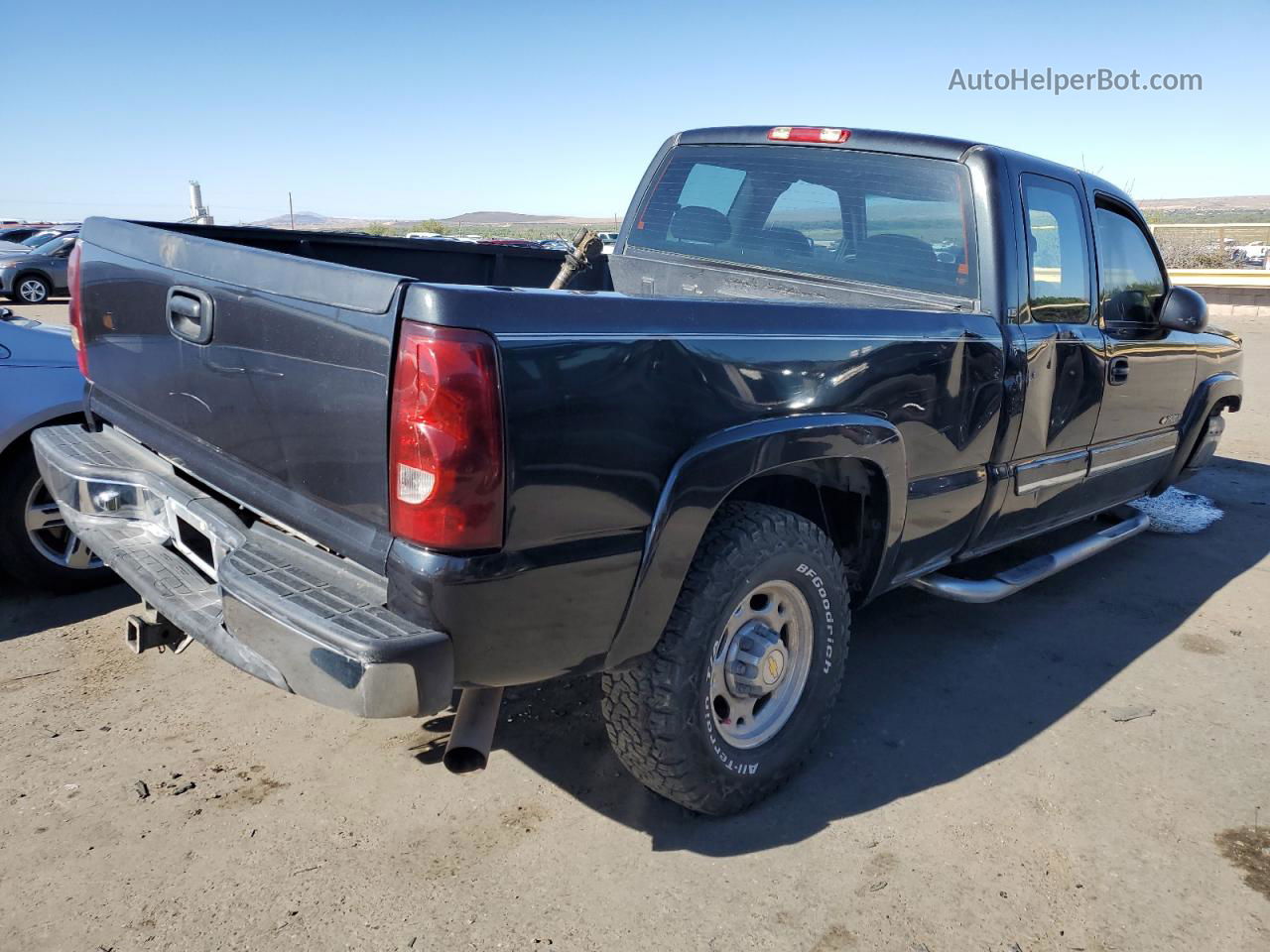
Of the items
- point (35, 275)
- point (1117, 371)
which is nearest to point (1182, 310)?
point (1117, 371)

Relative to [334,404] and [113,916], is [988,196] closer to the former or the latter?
[334,404]

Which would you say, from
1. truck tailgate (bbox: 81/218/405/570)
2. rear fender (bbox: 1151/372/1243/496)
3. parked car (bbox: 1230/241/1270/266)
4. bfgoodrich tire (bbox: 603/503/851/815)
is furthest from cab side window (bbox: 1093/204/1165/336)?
parked car (bbox: 1230/241/1270/266)

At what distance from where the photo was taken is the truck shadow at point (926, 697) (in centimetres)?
288

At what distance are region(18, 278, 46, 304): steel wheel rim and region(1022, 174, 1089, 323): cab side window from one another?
20.9 m

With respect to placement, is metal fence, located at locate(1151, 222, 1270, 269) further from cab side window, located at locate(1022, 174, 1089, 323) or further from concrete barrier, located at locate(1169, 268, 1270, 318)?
cab side window, located at locate(1022, 174, 1089, 323)

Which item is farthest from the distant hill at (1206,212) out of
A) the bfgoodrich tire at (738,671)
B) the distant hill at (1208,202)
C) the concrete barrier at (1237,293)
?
the bfgoodrich tire at (738,671)

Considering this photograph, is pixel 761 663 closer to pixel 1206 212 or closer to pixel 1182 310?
pixel 1182 310

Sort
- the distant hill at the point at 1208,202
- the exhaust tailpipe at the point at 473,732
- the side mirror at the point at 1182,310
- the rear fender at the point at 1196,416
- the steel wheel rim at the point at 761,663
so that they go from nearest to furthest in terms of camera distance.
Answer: the exhaust tailpipe at the point at 473,732
the steel wheel rim at the point at 761,663
the side mirror at the point at 1182,310
the rear fender at the point at 1196,416
the distant hill at the point at 1208,202

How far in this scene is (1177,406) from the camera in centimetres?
493

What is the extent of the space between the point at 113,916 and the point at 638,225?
3432 mm

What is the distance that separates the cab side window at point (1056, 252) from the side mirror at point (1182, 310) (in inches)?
24.2

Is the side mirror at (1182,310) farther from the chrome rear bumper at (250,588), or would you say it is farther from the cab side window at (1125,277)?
the chrome rear bumper at (250,588)

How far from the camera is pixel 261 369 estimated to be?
91.9 inches

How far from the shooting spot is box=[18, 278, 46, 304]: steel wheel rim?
19125mm
